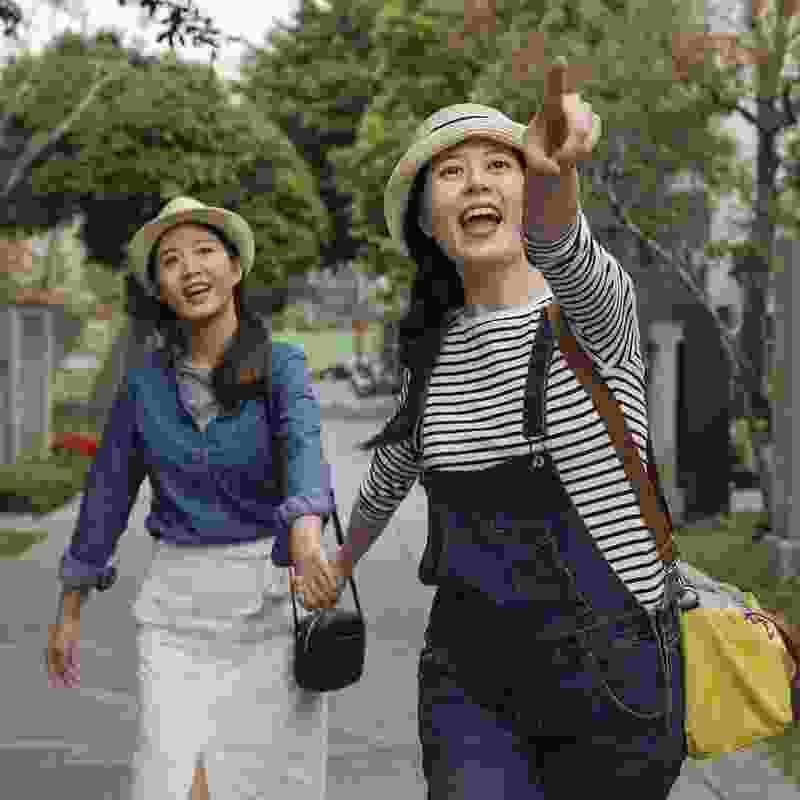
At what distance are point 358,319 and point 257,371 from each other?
266 ft

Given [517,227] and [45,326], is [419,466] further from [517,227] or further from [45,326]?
[45,326]

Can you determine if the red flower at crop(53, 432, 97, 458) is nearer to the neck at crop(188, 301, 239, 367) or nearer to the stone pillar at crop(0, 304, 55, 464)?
the stone pillar at crop(0, 304, 55, 464)

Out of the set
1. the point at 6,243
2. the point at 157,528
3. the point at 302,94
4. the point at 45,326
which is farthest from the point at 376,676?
the point at 302,94

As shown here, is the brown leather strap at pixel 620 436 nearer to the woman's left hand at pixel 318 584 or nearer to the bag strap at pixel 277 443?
the woman's left hand at pixel 318 584

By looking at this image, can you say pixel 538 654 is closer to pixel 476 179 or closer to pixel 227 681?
pixel 476 179

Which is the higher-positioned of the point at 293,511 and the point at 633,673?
the point at 293,511

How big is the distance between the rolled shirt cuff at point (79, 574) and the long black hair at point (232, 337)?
532 mm

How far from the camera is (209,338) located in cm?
442

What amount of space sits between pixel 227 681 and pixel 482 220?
1.34m

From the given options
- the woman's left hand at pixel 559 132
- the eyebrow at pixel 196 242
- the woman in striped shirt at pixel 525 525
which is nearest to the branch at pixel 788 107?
the eyebrow at pixel 196 242

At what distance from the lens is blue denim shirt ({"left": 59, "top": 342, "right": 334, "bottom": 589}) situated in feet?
13.8

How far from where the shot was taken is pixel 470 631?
132 inches

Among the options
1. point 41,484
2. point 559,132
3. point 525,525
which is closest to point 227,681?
point 525,525

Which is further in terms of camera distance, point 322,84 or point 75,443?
point 322,84
